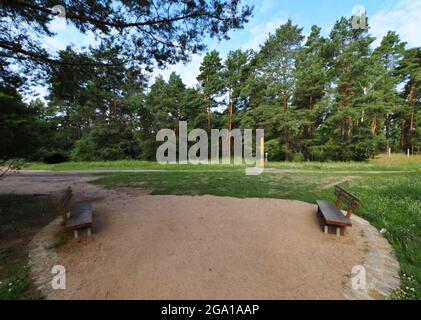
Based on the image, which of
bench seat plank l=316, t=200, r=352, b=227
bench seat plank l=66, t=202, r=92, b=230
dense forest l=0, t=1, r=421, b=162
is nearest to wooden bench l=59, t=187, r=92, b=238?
bench seat plank l=66, t=202, r=92, b=230

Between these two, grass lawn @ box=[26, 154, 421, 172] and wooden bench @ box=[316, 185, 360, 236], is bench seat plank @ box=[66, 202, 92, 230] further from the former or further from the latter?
grass lawn @ box=[26, 154, 421, 172]

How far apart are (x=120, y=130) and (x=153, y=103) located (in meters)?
5.84

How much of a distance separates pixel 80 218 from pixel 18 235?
4.39 feet

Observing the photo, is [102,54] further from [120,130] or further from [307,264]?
[120,130]

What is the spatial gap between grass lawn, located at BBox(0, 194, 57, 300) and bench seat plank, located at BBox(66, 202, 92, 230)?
73 centimetres

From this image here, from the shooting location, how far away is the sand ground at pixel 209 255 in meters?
2.47

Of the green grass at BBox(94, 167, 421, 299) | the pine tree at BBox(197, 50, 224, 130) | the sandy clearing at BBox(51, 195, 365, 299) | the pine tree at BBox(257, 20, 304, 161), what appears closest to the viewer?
the sandy clearing at BBox(51, 195, 365, 299)

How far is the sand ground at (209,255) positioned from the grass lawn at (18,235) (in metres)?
0.45

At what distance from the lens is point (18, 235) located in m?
4.14

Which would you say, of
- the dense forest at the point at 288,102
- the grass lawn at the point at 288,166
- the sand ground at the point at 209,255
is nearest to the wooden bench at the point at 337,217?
the sand ground at the point at 209,255

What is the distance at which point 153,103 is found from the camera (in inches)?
1134

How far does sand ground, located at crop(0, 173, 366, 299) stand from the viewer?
2471 millimetres

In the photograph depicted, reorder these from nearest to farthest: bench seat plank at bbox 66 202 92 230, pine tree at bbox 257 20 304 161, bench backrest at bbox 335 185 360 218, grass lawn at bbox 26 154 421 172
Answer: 1. bench seat plank at bbox 66 202 92 230
2. bench backrest at bbox 335 185 360 218
3. grass lawn at bbox 26 154 421 172
4. pine tree at bbox 257 20 304 161

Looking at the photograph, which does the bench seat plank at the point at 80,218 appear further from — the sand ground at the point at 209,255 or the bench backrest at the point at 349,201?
the bench backrest at the point at 349,201
